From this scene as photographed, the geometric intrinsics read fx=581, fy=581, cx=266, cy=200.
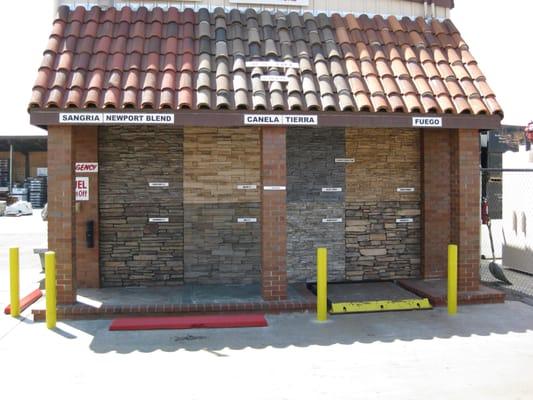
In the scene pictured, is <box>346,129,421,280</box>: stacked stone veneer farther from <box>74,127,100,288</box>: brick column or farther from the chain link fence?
<box>74,127,100,288</box>: brick column

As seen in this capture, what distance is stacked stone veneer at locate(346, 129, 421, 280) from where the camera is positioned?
11.4m

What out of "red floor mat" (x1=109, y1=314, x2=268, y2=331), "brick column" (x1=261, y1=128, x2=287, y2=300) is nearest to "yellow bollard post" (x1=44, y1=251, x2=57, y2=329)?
"red floor mat" (x1=109, y1=314, x2=268, y2=331)

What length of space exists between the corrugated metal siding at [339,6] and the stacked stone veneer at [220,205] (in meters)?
2.37

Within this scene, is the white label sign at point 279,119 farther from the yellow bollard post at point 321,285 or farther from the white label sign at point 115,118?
the yellow bollard post at point 321,285

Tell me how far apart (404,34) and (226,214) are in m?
4.75

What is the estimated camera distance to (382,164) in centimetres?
1145

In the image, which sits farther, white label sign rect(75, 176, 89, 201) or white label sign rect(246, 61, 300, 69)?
white label sign rect(75, 176, 89, 201)

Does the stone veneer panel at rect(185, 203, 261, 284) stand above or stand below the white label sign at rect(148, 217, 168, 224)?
below

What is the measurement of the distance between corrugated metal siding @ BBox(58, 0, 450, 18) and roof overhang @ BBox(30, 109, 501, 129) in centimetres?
313

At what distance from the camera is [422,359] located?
689 cm

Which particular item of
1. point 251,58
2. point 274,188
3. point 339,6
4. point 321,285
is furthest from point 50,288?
point 339,6

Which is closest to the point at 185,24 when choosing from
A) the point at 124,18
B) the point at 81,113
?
the point at 124,18

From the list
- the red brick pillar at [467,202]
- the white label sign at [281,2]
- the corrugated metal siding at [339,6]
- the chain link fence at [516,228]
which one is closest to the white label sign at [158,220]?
the corrugated metal siding at [339,6]

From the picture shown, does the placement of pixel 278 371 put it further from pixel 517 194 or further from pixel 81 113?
pixel 517 194
